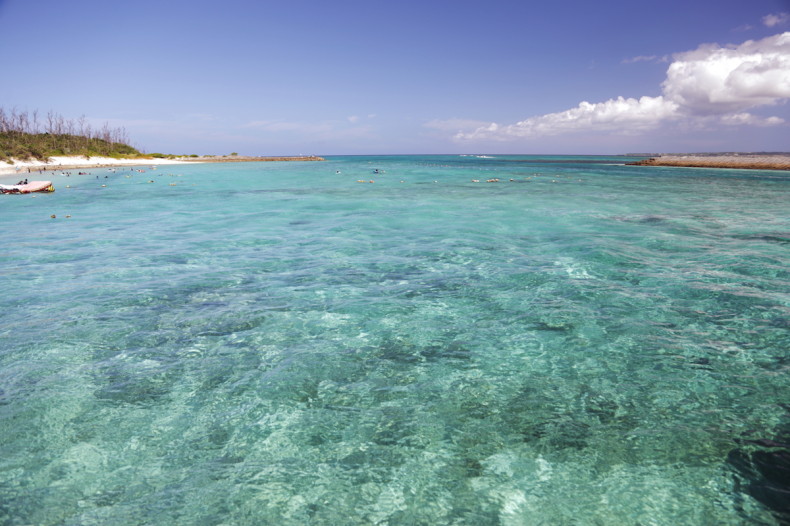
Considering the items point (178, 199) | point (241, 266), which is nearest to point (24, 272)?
point (241, 266)

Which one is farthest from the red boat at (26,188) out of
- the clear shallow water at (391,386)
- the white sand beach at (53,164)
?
the white sand beach at (53,164)

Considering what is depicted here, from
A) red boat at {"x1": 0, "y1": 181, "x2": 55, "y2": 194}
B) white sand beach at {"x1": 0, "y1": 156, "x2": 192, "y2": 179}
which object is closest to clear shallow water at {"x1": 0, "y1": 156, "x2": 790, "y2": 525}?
red boat at {"x1": 0, "y1": 181, "x2": 55, "y2": 194}

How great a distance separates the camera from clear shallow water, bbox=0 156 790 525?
4.47 m

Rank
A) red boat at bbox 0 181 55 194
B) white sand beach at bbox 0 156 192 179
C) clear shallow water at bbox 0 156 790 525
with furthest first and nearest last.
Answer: white sand beach at bbox 0 156 192 179, red boat at bbox 0 181 55 194, clear shallow water at bbox 0 156 790 525

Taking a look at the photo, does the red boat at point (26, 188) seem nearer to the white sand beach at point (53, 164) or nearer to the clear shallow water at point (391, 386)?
the clear shallow water at point (391, 386)

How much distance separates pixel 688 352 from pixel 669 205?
26873 mm

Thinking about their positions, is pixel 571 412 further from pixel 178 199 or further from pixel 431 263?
pixel 178 199

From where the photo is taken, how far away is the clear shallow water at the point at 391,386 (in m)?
4.47

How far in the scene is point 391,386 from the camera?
21.5ft

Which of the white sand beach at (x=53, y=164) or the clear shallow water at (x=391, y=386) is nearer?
the clear shallow water at (x=391, y=386)

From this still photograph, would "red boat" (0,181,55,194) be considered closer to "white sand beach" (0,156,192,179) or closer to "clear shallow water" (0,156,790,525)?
"clear shallow water" (0,156,790,525)

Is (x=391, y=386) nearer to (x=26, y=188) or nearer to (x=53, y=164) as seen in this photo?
(x=26, y=188)

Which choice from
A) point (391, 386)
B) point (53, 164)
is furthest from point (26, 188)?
point (53, 164)

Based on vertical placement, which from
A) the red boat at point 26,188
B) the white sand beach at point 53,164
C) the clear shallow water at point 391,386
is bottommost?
the clear shallow water at point 391,386
